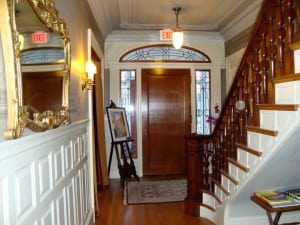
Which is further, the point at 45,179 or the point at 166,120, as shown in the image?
the point at 166,120

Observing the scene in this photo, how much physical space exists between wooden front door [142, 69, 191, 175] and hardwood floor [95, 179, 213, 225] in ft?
5.18

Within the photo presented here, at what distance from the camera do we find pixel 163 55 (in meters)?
5.92

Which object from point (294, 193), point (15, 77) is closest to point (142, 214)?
point (294, 193)

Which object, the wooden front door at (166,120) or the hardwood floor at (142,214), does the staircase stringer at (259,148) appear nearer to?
the hardwood floor at (142,214)

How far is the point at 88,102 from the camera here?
3.74m

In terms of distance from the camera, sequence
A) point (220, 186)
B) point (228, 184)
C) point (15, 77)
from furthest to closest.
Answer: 1. point (220, 186)
2. point (228, 184)
3. point (15, 77)

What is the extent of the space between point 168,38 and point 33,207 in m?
4.13

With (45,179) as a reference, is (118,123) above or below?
above

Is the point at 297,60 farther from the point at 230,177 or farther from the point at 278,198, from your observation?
the point at 230,177

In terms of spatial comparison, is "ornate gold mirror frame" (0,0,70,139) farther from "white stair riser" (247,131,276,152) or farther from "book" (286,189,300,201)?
"book" (286,189,300,201)

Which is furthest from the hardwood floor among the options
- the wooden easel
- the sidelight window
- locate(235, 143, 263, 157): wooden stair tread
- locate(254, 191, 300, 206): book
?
the sidelight window

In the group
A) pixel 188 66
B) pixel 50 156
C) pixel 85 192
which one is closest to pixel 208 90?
pixel 188 66

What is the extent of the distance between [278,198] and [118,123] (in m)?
3.19

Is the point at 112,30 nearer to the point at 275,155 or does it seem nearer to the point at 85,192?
the point at 85,192
